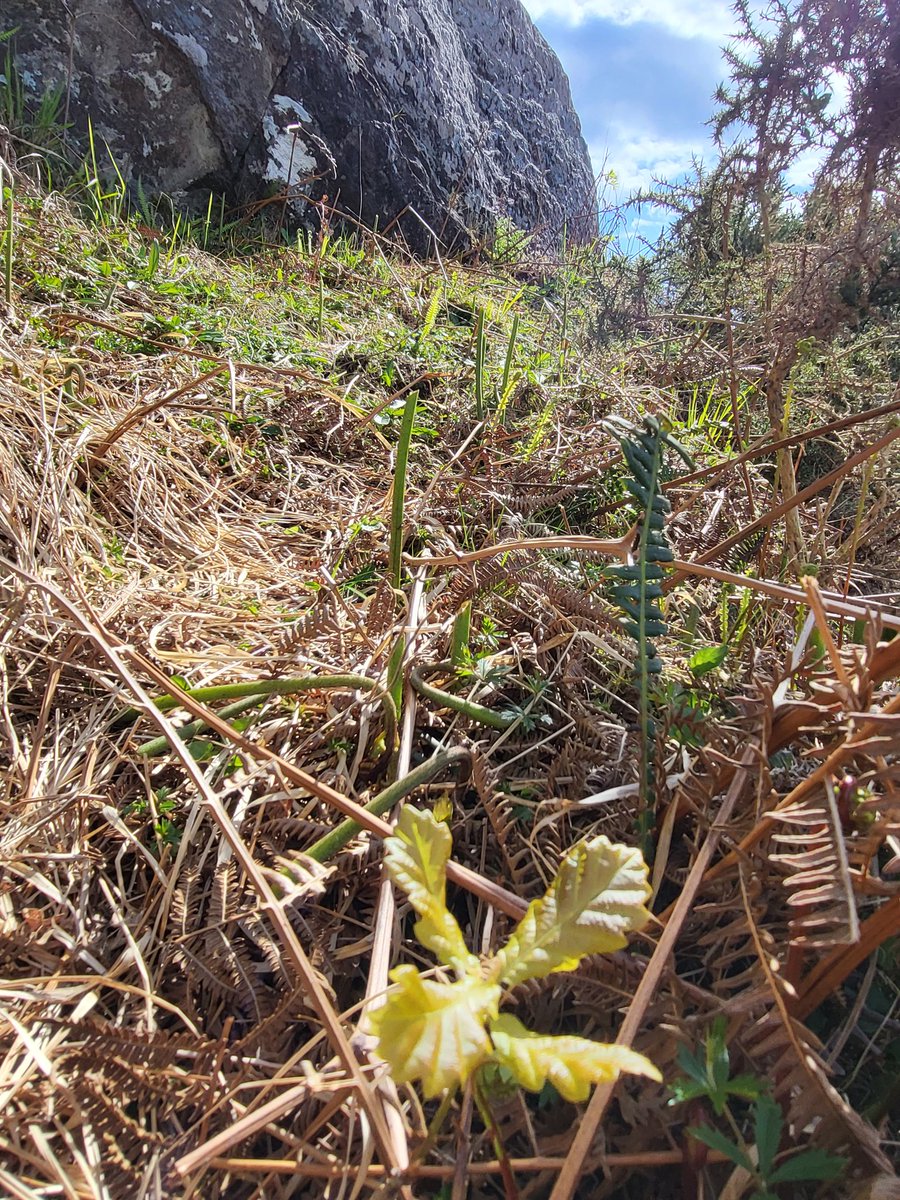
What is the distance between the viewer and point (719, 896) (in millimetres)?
650

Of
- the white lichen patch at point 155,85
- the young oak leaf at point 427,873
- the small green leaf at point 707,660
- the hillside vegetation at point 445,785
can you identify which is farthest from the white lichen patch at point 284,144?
the young oak leaf at point 427,873

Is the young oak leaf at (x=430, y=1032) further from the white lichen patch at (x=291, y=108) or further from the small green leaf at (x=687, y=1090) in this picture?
the white lichen patch at (x=291, y=108)

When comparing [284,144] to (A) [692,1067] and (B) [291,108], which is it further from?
(A) [692,1067]

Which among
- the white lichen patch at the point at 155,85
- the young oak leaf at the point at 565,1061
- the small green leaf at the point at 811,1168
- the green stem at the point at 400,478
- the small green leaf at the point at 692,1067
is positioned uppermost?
the white lichen patch at the point at 155,85

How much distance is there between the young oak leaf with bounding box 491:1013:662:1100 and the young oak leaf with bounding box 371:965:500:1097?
16 millimetres

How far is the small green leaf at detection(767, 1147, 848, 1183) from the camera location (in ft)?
1.53

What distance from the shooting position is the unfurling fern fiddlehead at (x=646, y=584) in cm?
70

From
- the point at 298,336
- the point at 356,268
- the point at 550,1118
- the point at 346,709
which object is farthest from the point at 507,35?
the point at 550,1118

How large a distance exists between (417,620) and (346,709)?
0.18m

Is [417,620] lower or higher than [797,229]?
lower

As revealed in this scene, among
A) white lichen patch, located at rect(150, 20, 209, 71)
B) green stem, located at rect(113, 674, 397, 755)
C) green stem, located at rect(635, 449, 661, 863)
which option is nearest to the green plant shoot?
green stem, located at rect(635, 449, 661, 863)

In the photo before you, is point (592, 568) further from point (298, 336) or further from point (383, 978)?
point (298, 336)

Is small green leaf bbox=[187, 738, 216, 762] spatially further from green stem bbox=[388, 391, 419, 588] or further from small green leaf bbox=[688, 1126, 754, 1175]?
small green leaf bbox=[688, 1126, 754, 1175]

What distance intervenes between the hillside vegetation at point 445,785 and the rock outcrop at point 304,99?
2207 millimetres
